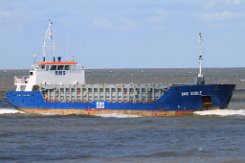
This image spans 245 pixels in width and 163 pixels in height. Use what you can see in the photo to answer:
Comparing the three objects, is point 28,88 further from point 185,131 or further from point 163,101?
point 185,131

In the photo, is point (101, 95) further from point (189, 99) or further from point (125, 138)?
point (125, 138)

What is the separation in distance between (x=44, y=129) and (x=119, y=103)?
1234cm

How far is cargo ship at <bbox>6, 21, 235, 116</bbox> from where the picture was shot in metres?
→ 67.5

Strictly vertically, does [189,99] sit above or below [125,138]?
above

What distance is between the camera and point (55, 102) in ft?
245

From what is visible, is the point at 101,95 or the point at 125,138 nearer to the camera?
the point at 125,138

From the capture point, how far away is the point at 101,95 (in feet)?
238

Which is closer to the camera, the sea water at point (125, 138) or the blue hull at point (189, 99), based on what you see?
the sea water at point (125, 138)

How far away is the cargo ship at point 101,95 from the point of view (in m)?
67.5

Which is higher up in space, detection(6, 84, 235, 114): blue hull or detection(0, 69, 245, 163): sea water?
detection(6, 84, 235, 114): blue hull

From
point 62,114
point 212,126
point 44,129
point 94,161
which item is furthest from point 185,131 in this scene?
point 62,114

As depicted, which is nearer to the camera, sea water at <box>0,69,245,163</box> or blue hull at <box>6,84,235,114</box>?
sea water at <box>0,69,245,163</box>

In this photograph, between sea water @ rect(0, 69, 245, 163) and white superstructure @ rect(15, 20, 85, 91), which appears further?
white superstructure @ rect(15, 20, 85, 91)

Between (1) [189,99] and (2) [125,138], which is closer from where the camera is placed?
(2) [125,138]
